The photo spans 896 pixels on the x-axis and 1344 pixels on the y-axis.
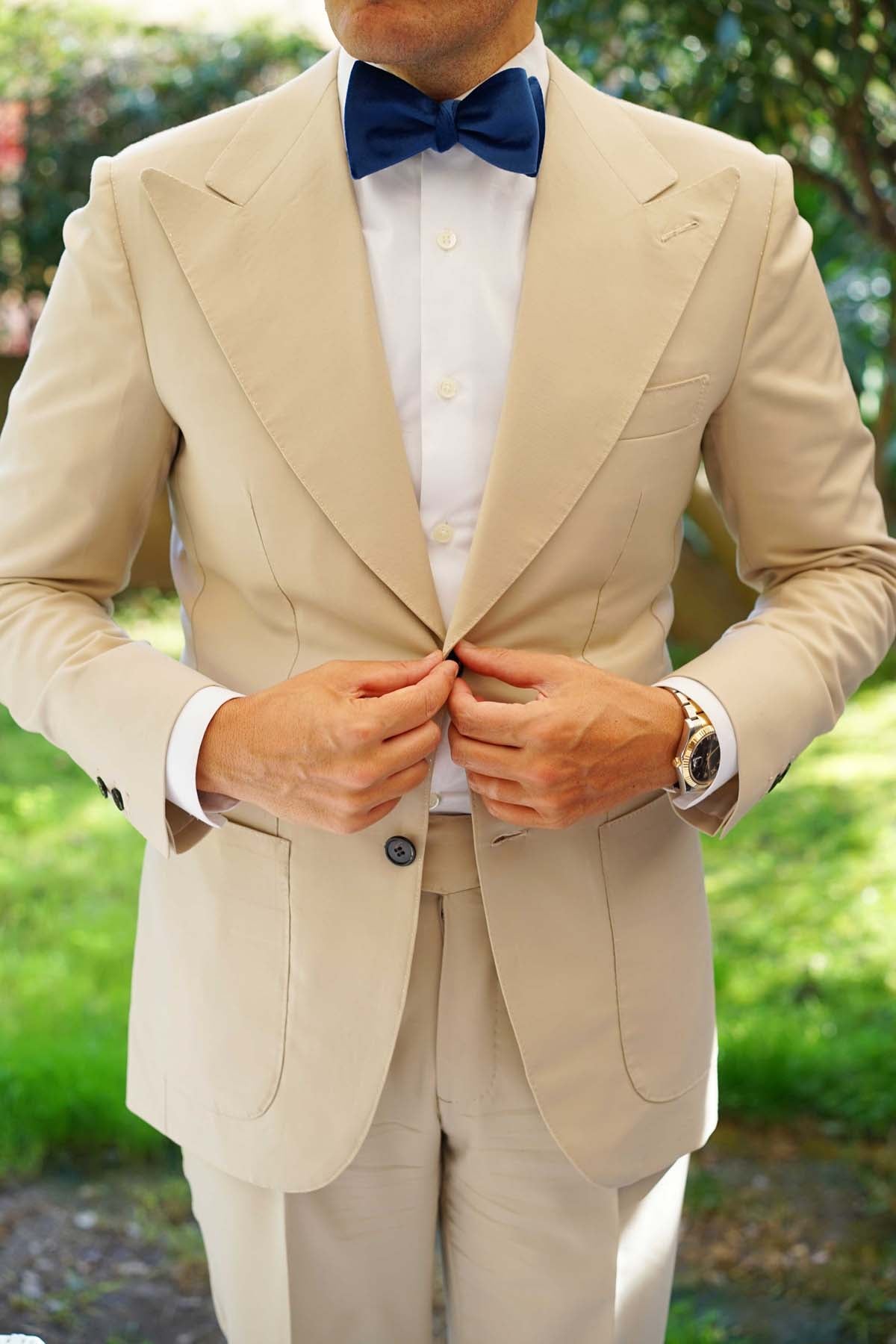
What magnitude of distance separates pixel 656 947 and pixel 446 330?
70 cm

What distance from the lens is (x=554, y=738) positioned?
139 cm

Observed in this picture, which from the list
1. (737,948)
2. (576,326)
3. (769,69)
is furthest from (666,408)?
(737,948)

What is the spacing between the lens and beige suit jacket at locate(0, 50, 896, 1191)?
1468mm

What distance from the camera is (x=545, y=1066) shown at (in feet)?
5.08

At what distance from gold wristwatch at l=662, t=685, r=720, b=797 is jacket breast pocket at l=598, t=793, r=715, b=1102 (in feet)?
0.39

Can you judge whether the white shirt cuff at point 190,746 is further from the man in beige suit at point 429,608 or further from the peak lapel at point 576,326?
the peak lapel at point 576,326

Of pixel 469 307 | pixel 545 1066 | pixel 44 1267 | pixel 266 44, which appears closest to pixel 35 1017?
pixel 44 1267

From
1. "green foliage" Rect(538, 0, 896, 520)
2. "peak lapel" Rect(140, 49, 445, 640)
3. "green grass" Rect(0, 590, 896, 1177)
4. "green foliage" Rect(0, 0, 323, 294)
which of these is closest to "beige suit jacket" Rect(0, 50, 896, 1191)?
"peak lapel" Rect(140, 49, 445, 640)

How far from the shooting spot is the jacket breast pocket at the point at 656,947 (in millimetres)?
1599

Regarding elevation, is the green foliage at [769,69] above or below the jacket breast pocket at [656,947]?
above

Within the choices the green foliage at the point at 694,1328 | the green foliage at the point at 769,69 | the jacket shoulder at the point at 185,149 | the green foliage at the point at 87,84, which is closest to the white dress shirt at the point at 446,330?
the jacket shoulder at the point at 185,149

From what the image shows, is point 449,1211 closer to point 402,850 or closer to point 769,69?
point 402,850

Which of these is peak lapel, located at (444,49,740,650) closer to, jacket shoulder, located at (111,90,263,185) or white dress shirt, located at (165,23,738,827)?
white dress shirt, located at (165,23,738,827)

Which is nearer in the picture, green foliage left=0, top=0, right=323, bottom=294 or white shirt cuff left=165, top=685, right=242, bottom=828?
white shirt cuff left=165, top=685, right=242, bottom=828
